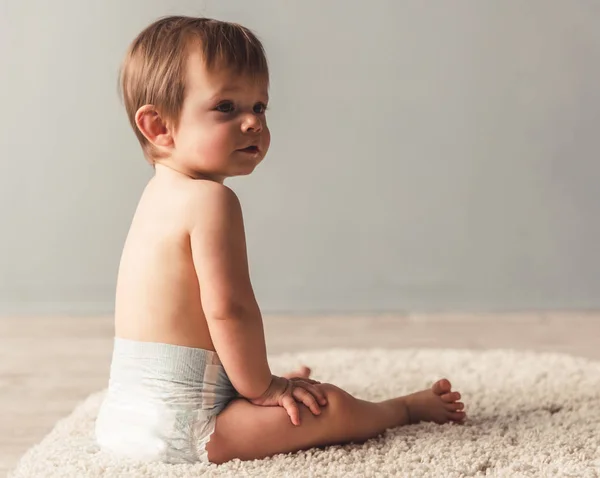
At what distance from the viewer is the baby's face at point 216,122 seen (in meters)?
1.19

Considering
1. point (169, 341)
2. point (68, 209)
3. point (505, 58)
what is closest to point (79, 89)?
point (68, 209)

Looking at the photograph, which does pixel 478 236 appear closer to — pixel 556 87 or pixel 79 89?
pixel 556 87

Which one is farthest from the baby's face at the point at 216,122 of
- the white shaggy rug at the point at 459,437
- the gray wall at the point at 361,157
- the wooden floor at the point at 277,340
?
the gray wall at the point at 361,157

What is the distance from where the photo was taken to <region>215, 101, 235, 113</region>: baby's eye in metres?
1.20

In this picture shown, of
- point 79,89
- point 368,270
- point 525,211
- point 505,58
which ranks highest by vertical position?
point 505,58

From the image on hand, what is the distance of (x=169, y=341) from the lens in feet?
3.93

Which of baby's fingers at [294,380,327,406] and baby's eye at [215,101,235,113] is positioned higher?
baby's eye at [215,101,235,113]

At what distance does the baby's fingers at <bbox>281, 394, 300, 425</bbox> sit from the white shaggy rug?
5 centimetres

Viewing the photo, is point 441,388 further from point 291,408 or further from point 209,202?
point 209,202

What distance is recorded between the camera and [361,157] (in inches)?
94.4

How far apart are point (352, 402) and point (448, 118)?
1311 millimetres

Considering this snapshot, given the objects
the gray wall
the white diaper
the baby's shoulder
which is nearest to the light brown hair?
the baby's shoulder

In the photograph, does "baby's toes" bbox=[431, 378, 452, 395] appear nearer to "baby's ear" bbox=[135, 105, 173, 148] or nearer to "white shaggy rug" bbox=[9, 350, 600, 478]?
"white shaggy rug" bbox=[9, 350, 600, 478]

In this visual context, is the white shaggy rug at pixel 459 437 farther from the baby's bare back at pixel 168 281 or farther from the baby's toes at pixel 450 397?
the baby's bare back at pixel 168 281
